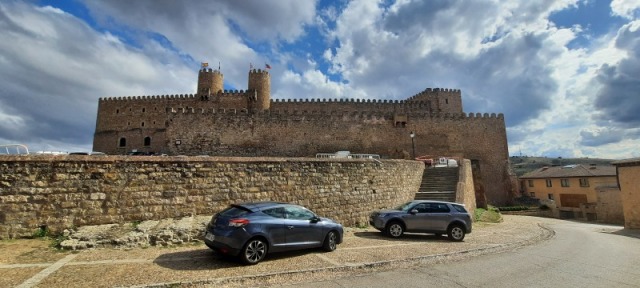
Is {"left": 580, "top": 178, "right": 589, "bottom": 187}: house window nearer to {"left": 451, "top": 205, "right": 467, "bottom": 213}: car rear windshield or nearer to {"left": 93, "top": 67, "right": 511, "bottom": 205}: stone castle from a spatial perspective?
{"left": 93, "top": 67, "right": 511, "bottom": 205}: stone castle

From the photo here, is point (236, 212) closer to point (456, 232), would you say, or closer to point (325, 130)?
point (456, 232)

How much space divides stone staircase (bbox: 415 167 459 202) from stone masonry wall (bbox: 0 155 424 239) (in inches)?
244

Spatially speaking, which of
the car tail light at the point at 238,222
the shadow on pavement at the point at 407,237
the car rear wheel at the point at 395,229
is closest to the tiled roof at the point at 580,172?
the shadow on pavement at the point at 407,237

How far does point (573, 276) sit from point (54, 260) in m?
11.0

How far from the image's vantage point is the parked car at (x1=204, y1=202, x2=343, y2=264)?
6664 mm

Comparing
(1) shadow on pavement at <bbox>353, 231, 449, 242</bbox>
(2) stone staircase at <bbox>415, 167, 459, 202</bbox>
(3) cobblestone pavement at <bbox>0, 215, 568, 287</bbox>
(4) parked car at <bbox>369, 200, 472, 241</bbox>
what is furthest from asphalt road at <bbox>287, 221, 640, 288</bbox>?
(2) stone staircase at <bbox>415, 167, 459, 202</bbox>

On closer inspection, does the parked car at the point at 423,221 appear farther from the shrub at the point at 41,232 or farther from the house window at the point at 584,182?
the house window at the point at 584,182

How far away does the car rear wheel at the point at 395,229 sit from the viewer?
10.9 m

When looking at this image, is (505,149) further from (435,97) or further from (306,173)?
(306,173)

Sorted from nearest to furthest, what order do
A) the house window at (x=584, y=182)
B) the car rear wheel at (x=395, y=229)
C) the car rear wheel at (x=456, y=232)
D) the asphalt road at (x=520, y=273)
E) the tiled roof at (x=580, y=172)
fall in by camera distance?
1. the asphalt road at (x=520, y=273)
2. the car rear wheel at (x=395, y=229)
3. the car rear wheel at (x=456, y=232)
4. the tiled roof at (x=580, y=172)
5. the house window at (x=584, y=182)

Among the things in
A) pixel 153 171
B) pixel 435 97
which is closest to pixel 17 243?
pixel 153 171

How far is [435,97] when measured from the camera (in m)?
40.9

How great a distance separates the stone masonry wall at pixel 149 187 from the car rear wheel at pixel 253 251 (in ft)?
10.7

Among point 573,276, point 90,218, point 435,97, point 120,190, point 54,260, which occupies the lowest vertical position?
point 573,276
